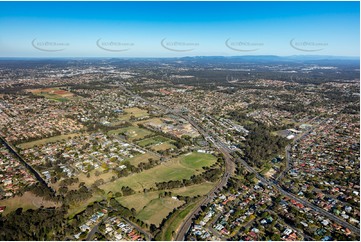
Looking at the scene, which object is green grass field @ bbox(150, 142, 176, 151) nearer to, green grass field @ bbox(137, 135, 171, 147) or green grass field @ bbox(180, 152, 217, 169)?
green grass field @ bbox(137, 135, 171, 147)

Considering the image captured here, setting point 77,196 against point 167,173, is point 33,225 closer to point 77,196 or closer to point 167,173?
point 77,196

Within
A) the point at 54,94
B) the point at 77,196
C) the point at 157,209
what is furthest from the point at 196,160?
the point at 54,94

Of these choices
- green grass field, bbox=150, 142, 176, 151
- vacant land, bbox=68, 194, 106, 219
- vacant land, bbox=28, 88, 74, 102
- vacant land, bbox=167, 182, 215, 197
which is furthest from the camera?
vacant land, bbox=28, 88, 74, 102

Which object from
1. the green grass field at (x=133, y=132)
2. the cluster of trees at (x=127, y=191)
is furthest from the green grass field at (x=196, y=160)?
the green grass field at (x=133, y=132)

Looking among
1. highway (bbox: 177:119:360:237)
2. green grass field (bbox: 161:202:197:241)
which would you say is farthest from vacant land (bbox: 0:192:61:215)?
highway (bbox: 177:119:360:237)

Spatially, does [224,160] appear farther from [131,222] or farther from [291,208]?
[131,222]
